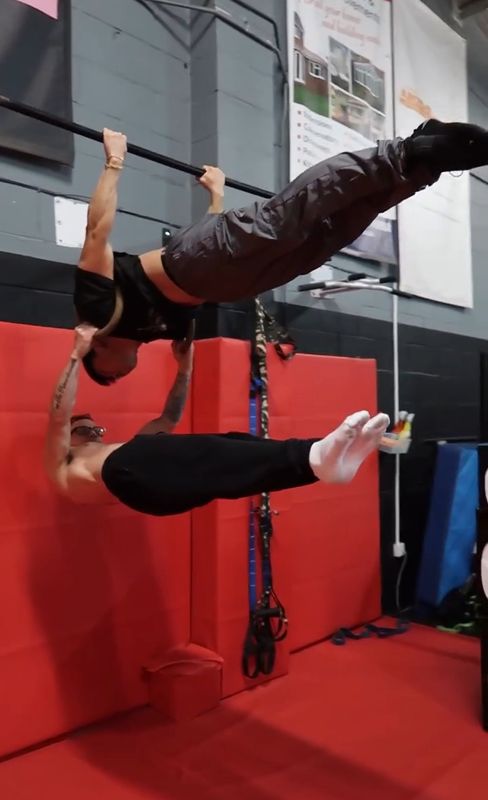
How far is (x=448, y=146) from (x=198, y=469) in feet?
3.62

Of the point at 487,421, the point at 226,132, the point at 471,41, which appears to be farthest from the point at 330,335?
the point at 471,41

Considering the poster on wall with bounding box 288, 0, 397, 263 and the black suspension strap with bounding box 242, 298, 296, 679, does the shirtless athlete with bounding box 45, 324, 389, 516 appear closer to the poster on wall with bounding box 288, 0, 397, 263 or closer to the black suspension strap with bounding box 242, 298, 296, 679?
the black suspension strap with bounding box 242, 298, 296, 679

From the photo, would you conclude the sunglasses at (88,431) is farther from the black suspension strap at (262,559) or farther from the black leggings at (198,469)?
the black suspension strap at (262,559)

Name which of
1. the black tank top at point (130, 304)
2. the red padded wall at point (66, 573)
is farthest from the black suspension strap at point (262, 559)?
the black tank top at point (130, 304)

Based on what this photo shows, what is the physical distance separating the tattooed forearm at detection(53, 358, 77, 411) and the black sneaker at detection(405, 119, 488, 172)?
1200 mm

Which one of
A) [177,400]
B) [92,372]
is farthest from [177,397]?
[92,372]

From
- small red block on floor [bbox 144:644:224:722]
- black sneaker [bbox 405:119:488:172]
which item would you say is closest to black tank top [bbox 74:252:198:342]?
black sneaker [bbox 405:119:488:172]

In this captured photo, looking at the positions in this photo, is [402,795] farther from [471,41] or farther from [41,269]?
[471,41]

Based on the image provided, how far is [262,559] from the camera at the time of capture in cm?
315

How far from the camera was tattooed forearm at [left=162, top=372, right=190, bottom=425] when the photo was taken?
2.67 meters

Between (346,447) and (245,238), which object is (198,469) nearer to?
(346,447)

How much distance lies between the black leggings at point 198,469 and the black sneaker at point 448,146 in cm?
84

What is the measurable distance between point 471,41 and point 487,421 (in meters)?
3.23

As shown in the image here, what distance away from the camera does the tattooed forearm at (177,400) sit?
8.77 feet
